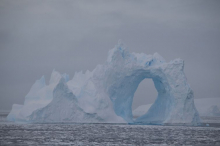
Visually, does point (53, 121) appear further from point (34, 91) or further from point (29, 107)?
point (34, 91)

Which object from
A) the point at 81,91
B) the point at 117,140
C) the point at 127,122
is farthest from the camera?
the point at 127,122

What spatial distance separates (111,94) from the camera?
35000 millimetres

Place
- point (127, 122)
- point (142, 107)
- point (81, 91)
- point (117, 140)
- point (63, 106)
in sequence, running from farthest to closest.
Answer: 1. point (142, 107)
2. point (127, 122)
3. point (81, 91)
4. point (63, 106)
5. point (117, 140)

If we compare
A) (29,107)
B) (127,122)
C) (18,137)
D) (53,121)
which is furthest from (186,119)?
(18,137)

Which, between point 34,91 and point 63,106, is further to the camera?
point 34,91

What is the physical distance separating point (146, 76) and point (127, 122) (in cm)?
501

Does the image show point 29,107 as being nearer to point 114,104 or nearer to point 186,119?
point 114,104

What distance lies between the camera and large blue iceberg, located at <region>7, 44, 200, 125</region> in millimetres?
31328

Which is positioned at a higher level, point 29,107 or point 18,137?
point 29,107

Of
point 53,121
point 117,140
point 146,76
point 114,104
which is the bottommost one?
point 117,140

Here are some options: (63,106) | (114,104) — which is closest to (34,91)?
(63,106)

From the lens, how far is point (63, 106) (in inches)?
1232

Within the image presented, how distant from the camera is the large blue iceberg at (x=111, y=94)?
31.3 m

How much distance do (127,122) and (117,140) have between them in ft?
48.6
